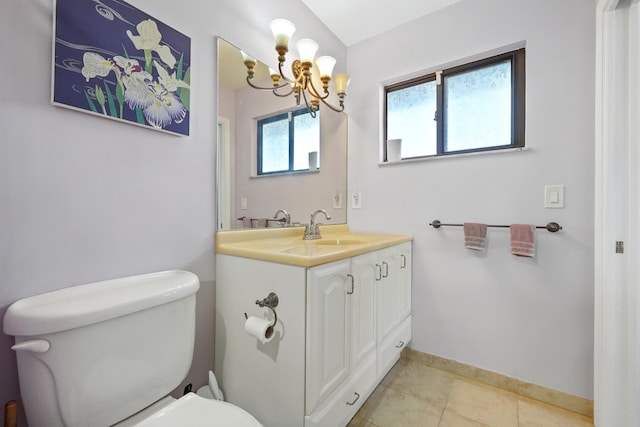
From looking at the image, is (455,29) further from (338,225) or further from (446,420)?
(446,420)

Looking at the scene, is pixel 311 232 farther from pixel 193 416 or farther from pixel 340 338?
pixel 193 416

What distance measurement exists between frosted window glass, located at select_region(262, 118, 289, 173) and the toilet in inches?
33.6

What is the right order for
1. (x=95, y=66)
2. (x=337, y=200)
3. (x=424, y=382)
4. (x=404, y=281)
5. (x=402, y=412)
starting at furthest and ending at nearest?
(x=337, y=200) < (x=404, y=281) < (x=424, y=382) < (x=402, y=412) < (x=95, y=66)

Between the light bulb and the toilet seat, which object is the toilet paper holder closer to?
the toilet seat

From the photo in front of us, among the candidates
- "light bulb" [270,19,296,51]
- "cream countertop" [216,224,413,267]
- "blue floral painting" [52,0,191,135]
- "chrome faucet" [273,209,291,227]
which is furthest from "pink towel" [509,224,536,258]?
"blue floral painting" [52,0,191,135]

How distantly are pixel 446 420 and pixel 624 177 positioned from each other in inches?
55.7

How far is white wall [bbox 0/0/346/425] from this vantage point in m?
0.77

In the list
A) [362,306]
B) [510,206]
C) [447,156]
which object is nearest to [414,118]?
[447,156]

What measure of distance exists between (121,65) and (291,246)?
96cm

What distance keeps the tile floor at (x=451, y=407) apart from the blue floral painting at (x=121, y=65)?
1707 millimetres

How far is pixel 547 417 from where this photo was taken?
1360 millimetres

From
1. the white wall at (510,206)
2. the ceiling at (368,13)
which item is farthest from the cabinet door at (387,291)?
the ceiling at (368,13)

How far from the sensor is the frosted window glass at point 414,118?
1.89 meters

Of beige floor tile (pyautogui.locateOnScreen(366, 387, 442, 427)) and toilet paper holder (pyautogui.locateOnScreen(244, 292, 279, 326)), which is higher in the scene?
toilet paper holder (pyautogui.locateOnScreen(244, 292, 279, 326))
